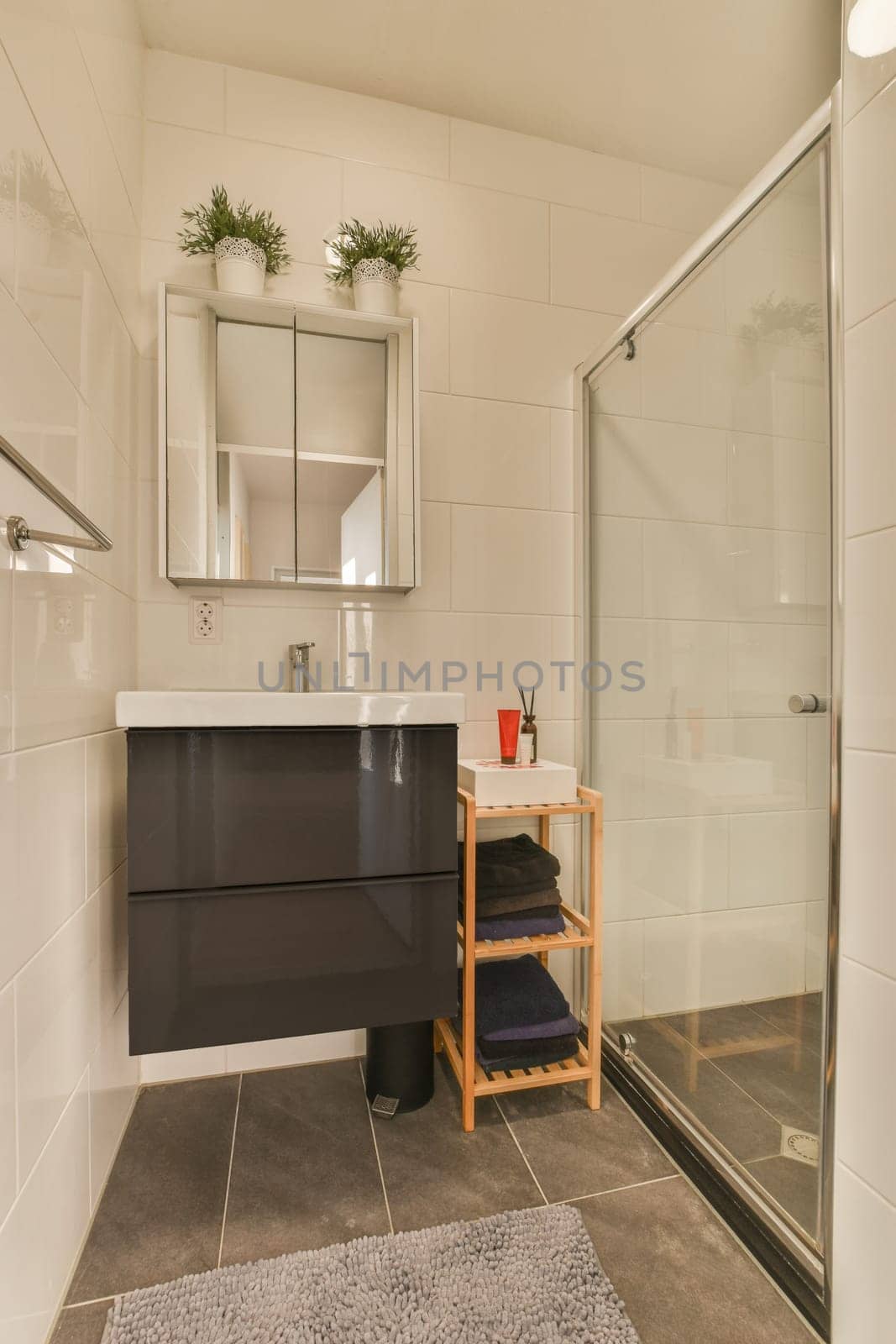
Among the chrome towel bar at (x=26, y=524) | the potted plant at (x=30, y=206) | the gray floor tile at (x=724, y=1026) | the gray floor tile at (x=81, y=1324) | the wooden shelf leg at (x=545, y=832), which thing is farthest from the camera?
the wooden shelf leg at (x=545, y=832)

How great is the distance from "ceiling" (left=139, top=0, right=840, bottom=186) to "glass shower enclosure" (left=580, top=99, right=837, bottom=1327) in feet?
2.09

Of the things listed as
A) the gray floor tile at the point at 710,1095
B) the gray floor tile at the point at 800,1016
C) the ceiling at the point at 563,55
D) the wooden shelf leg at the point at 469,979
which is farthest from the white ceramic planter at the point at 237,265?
the gray floor tile at the point at 710,1095

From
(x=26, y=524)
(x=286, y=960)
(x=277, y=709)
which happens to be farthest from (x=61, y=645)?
(x=286, y=960)

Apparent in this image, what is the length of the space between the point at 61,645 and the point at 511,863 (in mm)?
991

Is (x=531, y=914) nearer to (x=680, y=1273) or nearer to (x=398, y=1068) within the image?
(x=398, y=1068)

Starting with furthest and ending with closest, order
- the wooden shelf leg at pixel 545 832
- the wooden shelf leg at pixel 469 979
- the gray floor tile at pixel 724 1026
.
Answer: the wooden shelf leg at pixel 545 832
the wooden shelf leg at pixel 469 979
the gray floor tile at pixel 724 1026

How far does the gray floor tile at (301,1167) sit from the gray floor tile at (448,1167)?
37mm

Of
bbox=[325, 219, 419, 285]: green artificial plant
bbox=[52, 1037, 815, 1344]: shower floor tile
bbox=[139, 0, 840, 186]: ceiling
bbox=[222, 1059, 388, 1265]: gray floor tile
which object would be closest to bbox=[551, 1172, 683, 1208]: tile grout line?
bbox=[52, 1037, 815, 1344]: shower floor tile

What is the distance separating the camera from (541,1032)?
1.43m

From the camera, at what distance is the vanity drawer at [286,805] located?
1.15m

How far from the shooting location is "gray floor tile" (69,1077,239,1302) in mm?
1063

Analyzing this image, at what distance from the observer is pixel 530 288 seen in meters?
1.80

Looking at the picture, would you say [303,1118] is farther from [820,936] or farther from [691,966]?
[820,936]

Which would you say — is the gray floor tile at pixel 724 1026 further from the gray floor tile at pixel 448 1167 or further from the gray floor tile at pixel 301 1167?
the gray floor tile at pixel 301 1167
